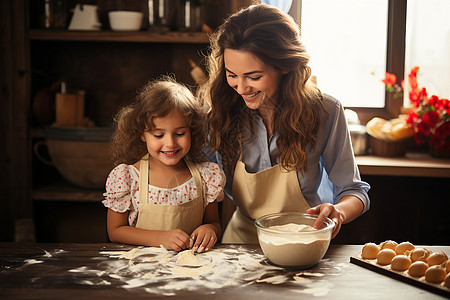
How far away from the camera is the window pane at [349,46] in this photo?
109 inches

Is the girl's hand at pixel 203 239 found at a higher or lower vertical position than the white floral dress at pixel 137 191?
lower

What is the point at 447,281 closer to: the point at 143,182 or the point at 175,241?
the point at 175,241

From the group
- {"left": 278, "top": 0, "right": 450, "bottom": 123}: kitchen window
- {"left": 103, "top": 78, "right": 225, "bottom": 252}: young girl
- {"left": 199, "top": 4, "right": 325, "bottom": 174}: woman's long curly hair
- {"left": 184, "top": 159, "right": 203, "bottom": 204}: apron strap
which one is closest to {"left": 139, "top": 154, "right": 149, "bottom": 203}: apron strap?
{"left": 103, "top": 78, "right": 225, "bottom": 252}: young girl

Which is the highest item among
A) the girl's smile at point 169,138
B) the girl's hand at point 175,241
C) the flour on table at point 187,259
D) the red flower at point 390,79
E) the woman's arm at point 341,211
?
the red flower at point 390,79

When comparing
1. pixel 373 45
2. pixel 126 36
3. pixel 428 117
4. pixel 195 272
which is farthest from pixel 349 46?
pixel 195 272

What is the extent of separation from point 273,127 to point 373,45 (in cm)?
133

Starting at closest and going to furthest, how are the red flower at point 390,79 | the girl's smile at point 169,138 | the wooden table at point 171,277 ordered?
the wooden table at point 171,277 → the girl's smile at point 169,138 → the red flower at point 390,79

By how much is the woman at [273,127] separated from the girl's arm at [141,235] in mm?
414

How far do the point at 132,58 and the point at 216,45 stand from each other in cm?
122

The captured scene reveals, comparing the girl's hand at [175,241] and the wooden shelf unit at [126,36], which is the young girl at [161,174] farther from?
the wooden shelf unit at [126,36]

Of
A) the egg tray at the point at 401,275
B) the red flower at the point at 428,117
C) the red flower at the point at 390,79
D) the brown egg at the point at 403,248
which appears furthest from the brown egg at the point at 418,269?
the red flower at the point at 390,79

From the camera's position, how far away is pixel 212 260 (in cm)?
128

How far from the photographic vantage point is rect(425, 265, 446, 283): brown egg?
1.11 meters

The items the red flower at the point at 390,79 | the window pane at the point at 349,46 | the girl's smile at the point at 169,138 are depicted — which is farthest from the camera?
the window pane at the point at 349,46
